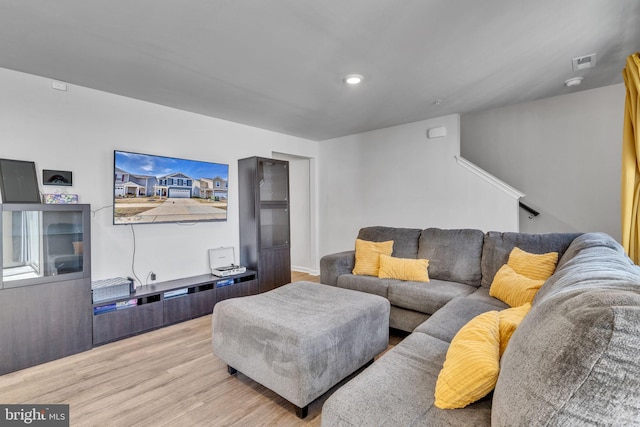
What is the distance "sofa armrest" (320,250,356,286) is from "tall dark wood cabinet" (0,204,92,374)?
223cm

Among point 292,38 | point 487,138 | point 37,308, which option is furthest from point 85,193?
point 487,138

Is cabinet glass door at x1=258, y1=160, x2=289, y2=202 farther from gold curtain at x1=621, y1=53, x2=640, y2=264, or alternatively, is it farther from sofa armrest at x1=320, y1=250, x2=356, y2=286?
gold curtain at x1=621, y1=53, x2=640, y2=264

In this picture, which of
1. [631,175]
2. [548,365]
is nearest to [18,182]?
[548,365]

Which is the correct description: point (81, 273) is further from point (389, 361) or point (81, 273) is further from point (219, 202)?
point (389, 361)

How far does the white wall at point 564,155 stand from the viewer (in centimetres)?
328

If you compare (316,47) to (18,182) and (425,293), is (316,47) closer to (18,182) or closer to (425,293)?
(425,293)

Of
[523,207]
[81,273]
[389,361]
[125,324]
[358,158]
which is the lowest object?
[125,324]

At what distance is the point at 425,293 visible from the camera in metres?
2.54

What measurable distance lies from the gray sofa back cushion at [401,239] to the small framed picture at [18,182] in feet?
10.8

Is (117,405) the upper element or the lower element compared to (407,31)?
lower

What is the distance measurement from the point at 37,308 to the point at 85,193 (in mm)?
1080

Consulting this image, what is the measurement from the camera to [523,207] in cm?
379

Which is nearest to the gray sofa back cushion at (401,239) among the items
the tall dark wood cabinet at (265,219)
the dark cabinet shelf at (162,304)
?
the tall dark wood cabinet at (265,219)

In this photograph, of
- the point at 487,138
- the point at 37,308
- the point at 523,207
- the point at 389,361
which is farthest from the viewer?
the point at 487,138
